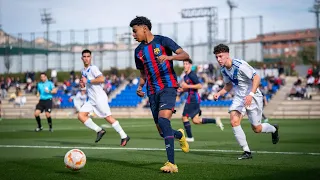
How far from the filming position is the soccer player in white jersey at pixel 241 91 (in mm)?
10805

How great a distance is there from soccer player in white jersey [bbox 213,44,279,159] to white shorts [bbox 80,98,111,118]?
476cm

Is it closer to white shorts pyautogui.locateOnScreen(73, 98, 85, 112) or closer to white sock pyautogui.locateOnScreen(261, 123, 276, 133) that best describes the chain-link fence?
white shorts pyautogui.locateOnScreen(73, 98, 85, 112)

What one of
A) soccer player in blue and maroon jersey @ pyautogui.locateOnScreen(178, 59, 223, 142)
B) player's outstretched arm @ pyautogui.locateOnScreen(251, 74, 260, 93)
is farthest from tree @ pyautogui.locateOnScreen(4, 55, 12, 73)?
player's outstretched arm @ pyautogui.locateOnScreen(251, 74, 260, 93)

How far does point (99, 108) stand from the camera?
1515 centimetres

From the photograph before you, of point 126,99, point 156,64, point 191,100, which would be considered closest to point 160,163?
point 156,64

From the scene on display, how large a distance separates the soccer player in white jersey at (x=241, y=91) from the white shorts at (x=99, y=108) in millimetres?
4760

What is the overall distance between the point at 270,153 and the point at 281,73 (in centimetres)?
3693

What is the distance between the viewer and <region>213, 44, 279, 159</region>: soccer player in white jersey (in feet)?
35.4

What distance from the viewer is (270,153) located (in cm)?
1177

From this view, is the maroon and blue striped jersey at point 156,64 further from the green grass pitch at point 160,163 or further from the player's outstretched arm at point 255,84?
the player's outstretched arm at point 255,84

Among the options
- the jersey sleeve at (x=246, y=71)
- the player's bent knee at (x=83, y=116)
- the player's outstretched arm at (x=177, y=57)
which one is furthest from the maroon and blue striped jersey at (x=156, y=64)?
the player's bent knee at (x=83, y=116)

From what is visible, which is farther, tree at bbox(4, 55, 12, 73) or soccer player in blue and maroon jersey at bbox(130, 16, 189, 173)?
tree at bbox(4, 55, 12, 73)

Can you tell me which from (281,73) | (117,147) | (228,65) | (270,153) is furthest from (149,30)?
(281,73)

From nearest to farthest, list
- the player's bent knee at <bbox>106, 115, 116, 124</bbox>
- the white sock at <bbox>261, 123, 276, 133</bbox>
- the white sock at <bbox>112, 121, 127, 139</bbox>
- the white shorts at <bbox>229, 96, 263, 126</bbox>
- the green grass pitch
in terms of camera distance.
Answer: the green grass pitch → the white shorts at <bbox>229, 96, 263, 126</bbox> → the white sock at <bbox>261, 123, 276, 133</bbox> → the white sock at <bbox>112, 121, 127, 139</bbox> → the player's bent knee at <bbox>106, 115, 116, 124</bbox>
